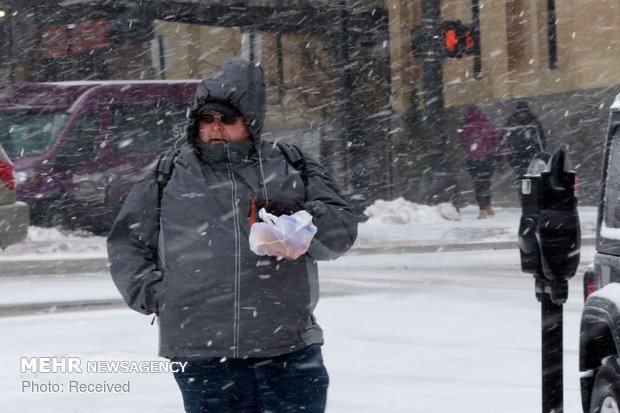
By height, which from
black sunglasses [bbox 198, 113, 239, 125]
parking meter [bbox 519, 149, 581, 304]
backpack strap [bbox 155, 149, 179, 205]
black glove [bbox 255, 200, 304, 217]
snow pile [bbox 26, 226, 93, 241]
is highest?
black sunglasses [bbox 198, 113, 239, 125]

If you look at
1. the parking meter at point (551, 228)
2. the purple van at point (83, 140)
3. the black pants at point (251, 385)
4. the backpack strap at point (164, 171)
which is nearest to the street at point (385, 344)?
the parking meter at point (551, 228)

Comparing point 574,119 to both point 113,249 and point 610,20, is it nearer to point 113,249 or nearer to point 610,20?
point 610,20

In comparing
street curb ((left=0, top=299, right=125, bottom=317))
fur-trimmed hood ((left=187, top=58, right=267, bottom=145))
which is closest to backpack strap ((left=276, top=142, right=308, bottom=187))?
fur-trimmed hood ((left=187, top=58, right=267, bottom=145))

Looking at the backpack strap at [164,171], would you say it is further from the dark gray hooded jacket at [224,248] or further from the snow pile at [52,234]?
the snow pile at [52,234]

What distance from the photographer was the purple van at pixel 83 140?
15.8 meters

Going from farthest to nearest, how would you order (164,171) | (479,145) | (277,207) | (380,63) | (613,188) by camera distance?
(380,63), (479,145), (613,188), (164,171), (277,207)

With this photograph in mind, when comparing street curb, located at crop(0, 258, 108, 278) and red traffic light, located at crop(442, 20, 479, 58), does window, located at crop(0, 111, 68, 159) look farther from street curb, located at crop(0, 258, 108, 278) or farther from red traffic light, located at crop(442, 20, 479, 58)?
red traffic light, located at crop(442, 20, 479, 58)

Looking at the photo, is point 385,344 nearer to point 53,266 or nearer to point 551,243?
point 551,243

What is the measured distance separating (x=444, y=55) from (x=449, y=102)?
871 centimetres

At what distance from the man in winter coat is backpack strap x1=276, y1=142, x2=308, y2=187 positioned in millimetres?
21

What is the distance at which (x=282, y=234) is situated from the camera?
10.9ft

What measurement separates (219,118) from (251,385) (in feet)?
2.55

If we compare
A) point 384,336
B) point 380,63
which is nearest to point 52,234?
point 380,63

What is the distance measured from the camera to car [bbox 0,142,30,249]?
39.4 feet
